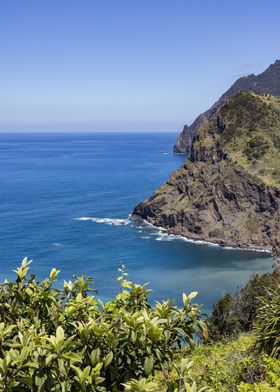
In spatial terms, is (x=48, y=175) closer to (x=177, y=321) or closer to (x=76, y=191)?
(x=76, y=191)

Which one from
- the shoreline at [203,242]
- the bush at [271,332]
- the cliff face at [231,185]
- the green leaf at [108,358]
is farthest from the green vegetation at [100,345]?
the cliff face at [231,185]

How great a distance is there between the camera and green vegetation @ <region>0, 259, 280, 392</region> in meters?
6.67

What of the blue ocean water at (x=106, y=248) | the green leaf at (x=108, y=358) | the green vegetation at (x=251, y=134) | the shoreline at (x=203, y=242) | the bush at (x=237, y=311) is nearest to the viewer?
the green leaf at (x=108, y=358)

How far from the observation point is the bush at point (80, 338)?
21.8 ft

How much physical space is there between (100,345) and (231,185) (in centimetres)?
10295

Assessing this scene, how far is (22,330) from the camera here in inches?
310

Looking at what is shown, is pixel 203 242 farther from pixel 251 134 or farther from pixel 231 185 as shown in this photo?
pixel 251 134

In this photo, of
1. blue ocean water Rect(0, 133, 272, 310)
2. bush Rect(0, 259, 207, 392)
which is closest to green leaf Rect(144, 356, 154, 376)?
bush Rect(0, 259, 207, 392)


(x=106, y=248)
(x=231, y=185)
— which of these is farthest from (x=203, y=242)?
(x=106, y=248)

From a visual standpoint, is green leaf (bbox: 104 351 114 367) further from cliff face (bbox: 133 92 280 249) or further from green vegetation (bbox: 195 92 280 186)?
green vegetation (bbox: 195 92 280 186)

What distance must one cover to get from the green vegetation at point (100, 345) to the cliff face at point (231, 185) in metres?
88.4

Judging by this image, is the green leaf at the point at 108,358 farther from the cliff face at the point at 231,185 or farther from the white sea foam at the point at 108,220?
the white sea foam at the point at 108,220

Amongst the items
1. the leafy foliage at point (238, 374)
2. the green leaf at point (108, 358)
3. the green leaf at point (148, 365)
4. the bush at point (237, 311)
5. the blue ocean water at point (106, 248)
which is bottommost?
the blue ocean water at point (106, 248)

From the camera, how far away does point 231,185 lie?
108m
